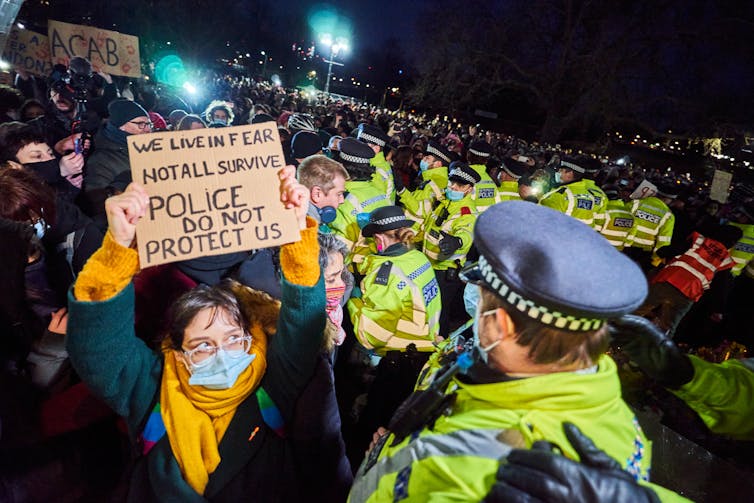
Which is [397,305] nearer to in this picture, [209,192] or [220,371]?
[220,371]

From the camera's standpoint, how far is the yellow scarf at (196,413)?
5.95 feet

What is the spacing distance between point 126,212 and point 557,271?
1640 mm

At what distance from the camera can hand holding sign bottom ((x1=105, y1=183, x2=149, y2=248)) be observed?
1565mm

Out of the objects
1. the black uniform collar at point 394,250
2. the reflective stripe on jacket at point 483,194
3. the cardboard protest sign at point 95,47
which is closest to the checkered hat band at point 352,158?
the black uniform collar at point 394,250

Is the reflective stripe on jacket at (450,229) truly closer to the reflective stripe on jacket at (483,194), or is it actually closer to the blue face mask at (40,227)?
the reflective stripe on jacket at (483,194)

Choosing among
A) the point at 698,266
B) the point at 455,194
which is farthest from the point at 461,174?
the point at 698,266

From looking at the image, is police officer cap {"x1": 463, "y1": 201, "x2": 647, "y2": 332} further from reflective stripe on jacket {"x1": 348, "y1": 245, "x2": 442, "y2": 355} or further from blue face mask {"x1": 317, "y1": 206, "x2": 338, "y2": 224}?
blue face mask {"x1": 317, "y1": 206, "x2": 338, "y2": 224}

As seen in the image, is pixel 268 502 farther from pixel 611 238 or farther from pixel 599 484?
pixel 611 238

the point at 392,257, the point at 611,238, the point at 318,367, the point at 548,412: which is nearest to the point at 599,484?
the point at 548,412

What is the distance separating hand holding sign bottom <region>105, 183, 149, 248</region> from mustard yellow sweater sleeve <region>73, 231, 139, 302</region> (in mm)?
33

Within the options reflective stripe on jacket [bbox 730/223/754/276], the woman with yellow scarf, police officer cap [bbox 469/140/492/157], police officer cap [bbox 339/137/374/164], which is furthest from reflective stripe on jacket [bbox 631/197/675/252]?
the woman with yellow scarf

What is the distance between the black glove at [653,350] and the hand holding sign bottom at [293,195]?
1.60 m

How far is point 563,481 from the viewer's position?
1.05 metres

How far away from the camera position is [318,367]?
2152 mm
